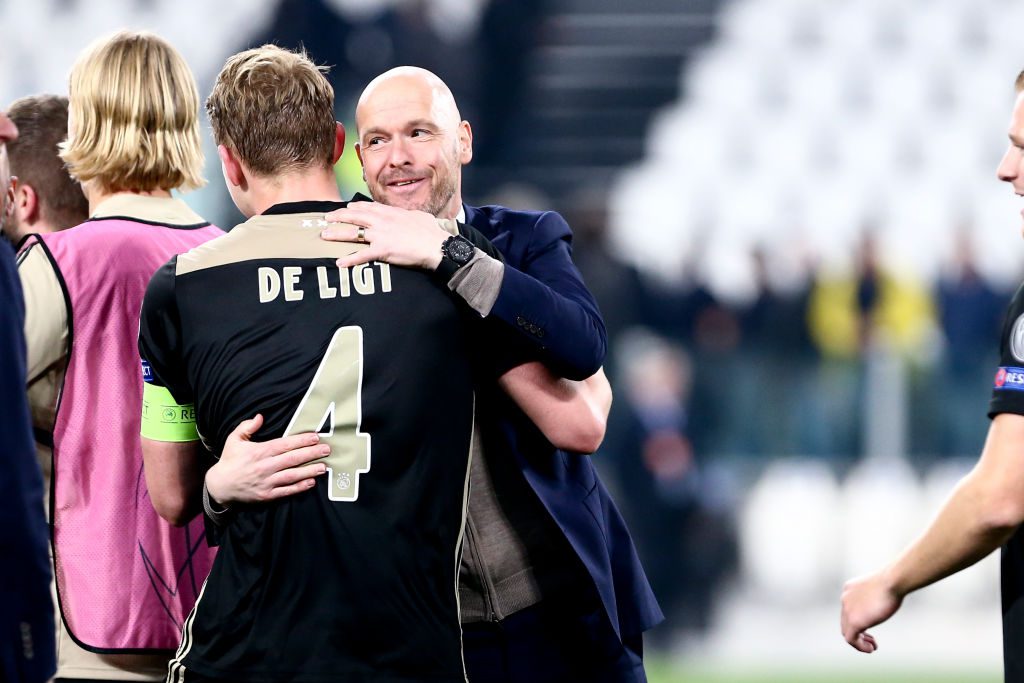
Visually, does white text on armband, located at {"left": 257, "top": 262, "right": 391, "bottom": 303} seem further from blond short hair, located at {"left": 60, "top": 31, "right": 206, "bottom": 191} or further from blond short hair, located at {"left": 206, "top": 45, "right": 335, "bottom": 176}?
blond short hair, located at {"left": 60, "top": 31, "right": 206, "bottom": 191}

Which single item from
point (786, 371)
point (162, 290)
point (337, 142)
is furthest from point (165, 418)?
point (786, 371)

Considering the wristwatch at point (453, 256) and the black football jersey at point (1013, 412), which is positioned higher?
the wristwatch at point (453, 256)

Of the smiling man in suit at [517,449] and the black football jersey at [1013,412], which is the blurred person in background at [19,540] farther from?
the black football jersey at [1013,412]

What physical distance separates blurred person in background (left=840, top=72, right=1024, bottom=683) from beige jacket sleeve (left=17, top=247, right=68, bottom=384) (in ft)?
4.96

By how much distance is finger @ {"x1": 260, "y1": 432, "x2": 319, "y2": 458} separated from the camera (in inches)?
85.7

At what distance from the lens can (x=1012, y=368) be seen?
221cm

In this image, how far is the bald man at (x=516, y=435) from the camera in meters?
2.27

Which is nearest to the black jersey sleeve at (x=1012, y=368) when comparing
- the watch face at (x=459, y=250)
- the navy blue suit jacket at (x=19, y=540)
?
the watch face at (x=459, y=250)

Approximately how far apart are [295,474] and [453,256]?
43cm

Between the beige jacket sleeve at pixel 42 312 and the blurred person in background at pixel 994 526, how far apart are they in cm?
→ 151

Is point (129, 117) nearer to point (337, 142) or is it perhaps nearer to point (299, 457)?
point (337, 142)

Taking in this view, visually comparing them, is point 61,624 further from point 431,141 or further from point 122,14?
point 122,14

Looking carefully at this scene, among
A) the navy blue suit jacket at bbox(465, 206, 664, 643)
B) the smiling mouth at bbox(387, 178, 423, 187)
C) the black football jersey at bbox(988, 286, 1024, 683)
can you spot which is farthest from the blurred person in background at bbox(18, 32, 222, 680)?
the black football jersey at bbox(988, 286, 1024, 683)

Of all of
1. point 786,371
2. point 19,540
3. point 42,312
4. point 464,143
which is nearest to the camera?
point 19,540
